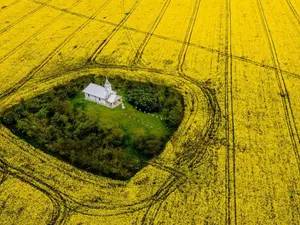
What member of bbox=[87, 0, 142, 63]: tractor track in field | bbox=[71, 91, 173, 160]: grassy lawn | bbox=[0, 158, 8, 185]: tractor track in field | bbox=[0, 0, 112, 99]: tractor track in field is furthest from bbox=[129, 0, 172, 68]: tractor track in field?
bbox=[0, 158, 8, 185]: tractor track in field

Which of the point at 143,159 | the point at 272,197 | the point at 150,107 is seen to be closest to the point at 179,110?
the point at 150,107

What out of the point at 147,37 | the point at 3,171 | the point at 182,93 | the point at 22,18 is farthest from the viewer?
the point at 22,18

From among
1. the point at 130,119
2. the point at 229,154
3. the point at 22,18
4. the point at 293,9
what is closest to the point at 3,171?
the point at 130,119

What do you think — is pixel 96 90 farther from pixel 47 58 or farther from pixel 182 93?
pixel 47 58

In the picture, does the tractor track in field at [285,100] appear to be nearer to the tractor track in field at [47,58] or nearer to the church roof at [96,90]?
the church roof at [96,90]

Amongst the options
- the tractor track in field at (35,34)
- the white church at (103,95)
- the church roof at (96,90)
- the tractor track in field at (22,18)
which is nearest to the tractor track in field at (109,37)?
the church roof at (96,90)

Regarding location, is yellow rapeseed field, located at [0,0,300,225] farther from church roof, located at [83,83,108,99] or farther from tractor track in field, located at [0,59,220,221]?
church roof, located at [83,83,108,99]
